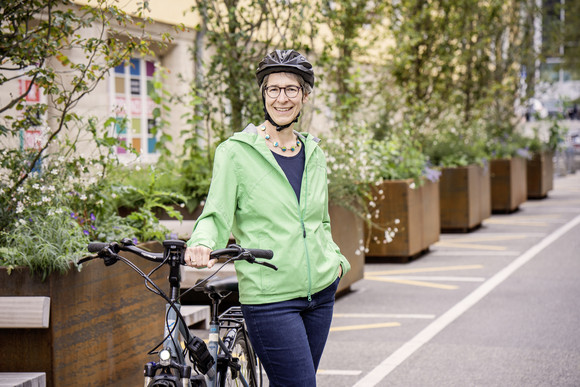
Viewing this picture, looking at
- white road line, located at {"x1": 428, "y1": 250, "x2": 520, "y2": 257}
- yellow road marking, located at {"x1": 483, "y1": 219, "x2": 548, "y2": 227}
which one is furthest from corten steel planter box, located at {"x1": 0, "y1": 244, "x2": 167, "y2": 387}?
yellow road marking, located at {"x1": 483, "y1": 219, "x2": 548, "y2": 227}

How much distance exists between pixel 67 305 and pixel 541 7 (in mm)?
19854

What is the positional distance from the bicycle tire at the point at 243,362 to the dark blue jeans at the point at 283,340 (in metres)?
0.38

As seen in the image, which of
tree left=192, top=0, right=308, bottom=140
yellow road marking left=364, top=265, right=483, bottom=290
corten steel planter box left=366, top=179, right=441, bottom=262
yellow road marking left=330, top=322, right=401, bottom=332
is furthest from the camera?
corten steel planter box left=366, top=179, right=441, bottom=262

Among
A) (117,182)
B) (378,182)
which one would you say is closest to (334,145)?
(378,182)

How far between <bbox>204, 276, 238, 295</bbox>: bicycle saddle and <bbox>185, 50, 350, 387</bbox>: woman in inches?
9.4

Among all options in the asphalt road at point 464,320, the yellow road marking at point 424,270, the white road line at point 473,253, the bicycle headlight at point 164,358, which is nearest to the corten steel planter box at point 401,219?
the asphalt road at point 464,320

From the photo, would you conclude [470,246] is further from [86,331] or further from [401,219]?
[86,331]

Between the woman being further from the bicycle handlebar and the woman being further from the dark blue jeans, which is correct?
the bicycle handlebar

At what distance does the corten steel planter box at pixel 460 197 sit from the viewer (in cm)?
1493

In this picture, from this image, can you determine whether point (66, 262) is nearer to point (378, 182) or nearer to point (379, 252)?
point (378, 182)

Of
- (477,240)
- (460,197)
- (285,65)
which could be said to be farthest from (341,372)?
(460,197)

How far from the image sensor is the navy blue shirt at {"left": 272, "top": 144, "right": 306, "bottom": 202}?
369 centimetres

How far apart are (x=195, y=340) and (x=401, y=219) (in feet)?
26.9

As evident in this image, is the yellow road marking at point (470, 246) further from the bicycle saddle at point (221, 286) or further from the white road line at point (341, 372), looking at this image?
the bicycle saddle at point (221, 286)
